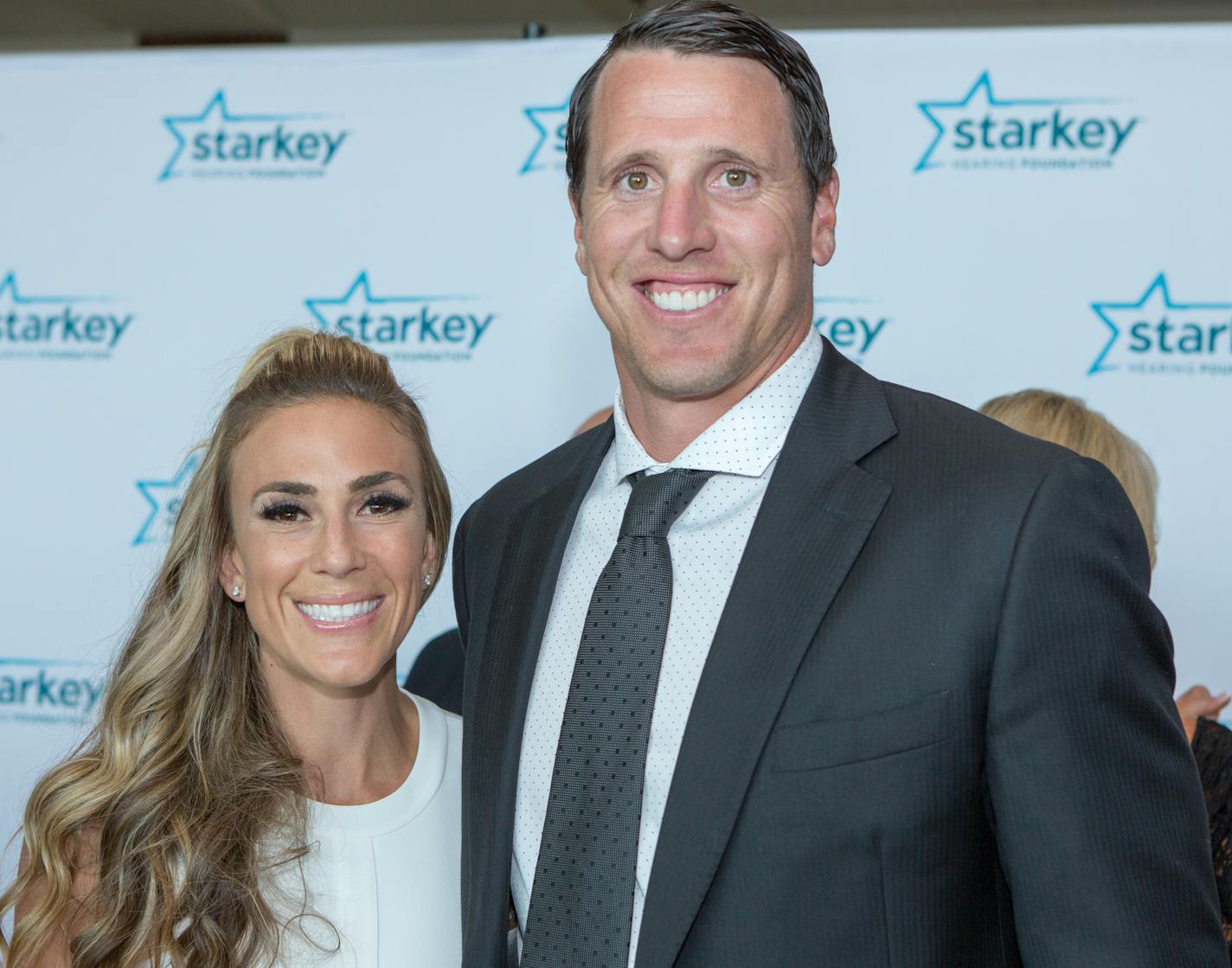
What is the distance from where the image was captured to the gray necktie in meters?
1.65

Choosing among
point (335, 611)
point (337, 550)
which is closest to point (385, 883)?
point (335, 611)

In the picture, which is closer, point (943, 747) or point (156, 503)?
point (943, 747)

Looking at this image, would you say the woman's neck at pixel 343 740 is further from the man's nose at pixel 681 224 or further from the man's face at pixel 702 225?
the man's nose at pixel 681 224

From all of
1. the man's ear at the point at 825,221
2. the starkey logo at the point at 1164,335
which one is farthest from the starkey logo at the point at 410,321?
the man's ear at the point at 825,221

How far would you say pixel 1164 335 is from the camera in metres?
3.41

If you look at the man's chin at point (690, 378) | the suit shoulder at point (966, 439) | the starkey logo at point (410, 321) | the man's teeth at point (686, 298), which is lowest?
the suit shoulder at point (966, 439)

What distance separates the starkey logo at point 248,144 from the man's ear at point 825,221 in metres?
2.22

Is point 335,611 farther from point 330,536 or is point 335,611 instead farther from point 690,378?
point 690,378

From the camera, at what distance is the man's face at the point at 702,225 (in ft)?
5.88

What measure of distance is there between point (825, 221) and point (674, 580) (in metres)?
0.59

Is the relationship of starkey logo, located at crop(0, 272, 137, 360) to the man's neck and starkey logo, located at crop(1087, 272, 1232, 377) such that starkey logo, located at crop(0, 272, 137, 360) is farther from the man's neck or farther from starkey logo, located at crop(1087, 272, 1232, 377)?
starkey logo, located at crop(1087, 272, 1232, 377)

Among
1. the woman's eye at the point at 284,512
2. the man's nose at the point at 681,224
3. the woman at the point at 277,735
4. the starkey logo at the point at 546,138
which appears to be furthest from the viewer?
the starkey logo at the point at 546,138

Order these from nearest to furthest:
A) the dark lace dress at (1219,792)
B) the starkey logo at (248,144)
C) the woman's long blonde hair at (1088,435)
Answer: the dark lace dress at (1219,792), the woman's long blonde hair at (1088,435), the starkey logo at (248,144)

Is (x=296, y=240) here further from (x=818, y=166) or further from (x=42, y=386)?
(x=818, y=166)
